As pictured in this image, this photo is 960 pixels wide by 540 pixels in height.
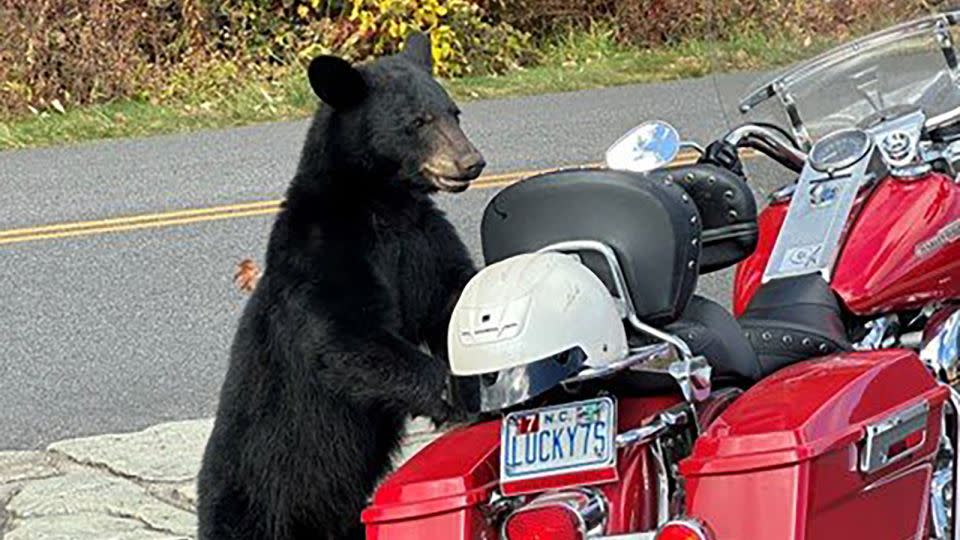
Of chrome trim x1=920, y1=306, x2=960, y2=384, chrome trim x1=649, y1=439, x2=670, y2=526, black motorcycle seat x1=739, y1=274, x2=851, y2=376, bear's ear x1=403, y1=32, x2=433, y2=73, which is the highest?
bear's ear x1=403, y1=32, x2=433, y2=73

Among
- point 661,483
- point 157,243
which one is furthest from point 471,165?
point 157,243

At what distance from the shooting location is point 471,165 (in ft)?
15.4

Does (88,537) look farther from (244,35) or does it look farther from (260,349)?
(244,35)

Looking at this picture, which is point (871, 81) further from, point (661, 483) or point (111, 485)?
point (111, 485)

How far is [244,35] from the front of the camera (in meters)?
15.9

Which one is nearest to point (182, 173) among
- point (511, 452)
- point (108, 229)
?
point (108, 229)

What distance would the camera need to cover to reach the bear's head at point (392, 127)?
4543 millimetres

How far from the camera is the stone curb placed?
5.54 metres

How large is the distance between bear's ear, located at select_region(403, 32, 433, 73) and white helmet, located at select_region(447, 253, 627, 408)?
1.82 metres

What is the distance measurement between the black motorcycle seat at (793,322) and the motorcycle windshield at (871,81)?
0.59 meters

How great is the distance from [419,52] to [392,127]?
53 cm

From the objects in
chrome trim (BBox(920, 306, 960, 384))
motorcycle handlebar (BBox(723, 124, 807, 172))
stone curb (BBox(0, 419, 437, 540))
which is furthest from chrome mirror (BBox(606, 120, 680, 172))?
stone curb (BBox(0, 419, 437, 540))

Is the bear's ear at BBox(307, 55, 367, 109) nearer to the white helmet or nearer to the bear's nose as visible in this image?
the bear's nose

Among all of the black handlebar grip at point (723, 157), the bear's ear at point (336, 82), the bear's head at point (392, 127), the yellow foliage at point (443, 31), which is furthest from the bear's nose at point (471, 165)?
the yellow foliage at point (443, 31)
